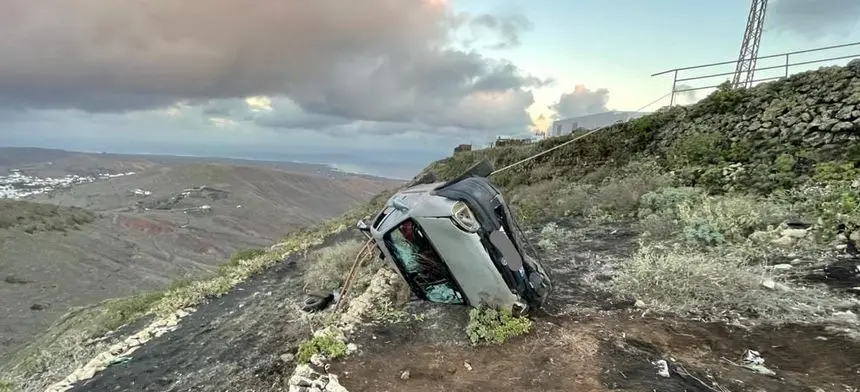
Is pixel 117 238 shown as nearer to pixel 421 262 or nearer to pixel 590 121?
pixel 590 121

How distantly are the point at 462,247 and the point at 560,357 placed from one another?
4.21 ft

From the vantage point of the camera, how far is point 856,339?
3.57 metres

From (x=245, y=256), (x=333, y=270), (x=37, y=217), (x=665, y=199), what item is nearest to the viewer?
(x=665, y=199)

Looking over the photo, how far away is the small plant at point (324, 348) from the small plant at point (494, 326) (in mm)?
1249

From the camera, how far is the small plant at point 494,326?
425 centimetres

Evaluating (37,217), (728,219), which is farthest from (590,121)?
(37,217)

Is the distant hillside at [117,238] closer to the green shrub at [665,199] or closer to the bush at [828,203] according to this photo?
the green shrub at [665,199]

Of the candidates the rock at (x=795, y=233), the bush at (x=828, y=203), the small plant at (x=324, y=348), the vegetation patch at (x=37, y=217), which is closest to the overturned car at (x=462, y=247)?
the small plant at (x=324, y=348)

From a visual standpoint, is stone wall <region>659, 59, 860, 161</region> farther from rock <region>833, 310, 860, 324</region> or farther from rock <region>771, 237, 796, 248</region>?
rock <region>833, 310, 860, 324</region>

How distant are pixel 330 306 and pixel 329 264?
2.59m

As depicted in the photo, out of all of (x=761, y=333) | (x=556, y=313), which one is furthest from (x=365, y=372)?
(x=761, y=333)

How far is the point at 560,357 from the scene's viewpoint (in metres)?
3.85

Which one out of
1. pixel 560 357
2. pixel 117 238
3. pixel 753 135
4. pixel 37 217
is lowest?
pixel 117 238

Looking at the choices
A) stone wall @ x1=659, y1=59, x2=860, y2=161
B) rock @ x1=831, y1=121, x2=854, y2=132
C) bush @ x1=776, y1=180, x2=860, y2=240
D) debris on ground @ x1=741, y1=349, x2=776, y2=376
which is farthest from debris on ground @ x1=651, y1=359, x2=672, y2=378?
rock @ x1=831, y1=121, x2=854, y2=132
